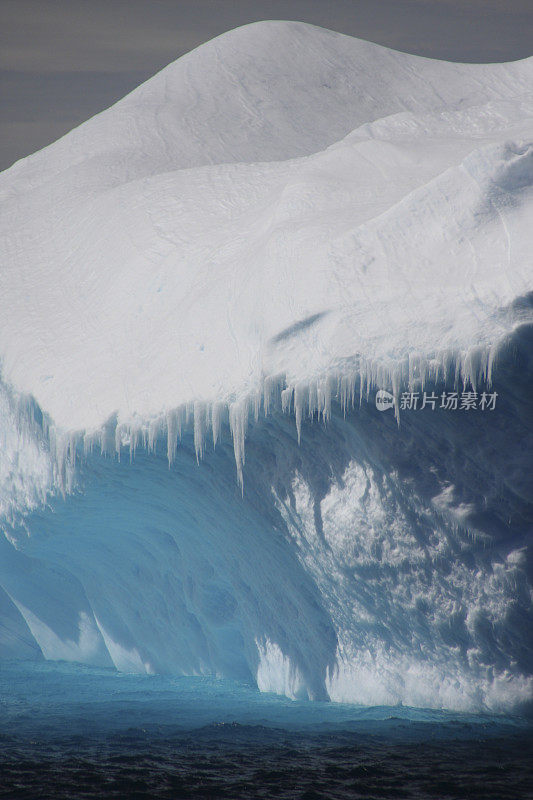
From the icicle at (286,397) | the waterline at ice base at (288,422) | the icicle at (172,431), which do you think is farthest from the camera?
the icicle at (172,431)

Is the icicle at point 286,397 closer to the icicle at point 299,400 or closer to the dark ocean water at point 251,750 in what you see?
the icicle at point 299,400

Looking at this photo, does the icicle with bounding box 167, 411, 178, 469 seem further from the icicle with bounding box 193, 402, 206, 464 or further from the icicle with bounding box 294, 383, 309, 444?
the icicle with bounding box 294, 383, 309, 444

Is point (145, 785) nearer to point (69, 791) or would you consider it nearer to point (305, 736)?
point (69, 791)

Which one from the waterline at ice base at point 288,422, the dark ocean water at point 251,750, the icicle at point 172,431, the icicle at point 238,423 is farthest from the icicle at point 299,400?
the dark ocean water at point 251,750

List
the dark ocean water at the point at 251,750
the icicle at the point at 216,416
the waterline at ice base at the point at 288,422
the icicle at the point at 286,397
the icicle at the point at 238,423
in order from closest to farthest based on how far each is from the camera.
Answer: the dark ocean water at the point at 251,750 < the waterline at ice base at the point at 288,422 < the icicle at the point at 286,397 < the icicle at the point at 238,423 < the icicle at the point at 216,416

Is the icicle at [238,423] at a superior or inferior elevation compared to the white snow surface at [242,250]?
inferior

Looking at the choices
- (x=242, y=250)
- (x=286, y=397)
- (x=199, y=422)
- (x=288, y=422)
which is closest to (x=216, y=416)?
(x=199, y=422)

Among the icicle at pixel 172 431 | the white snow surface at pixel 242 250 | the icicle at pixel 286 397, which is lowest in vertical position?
the icicle at pixel 172 431
